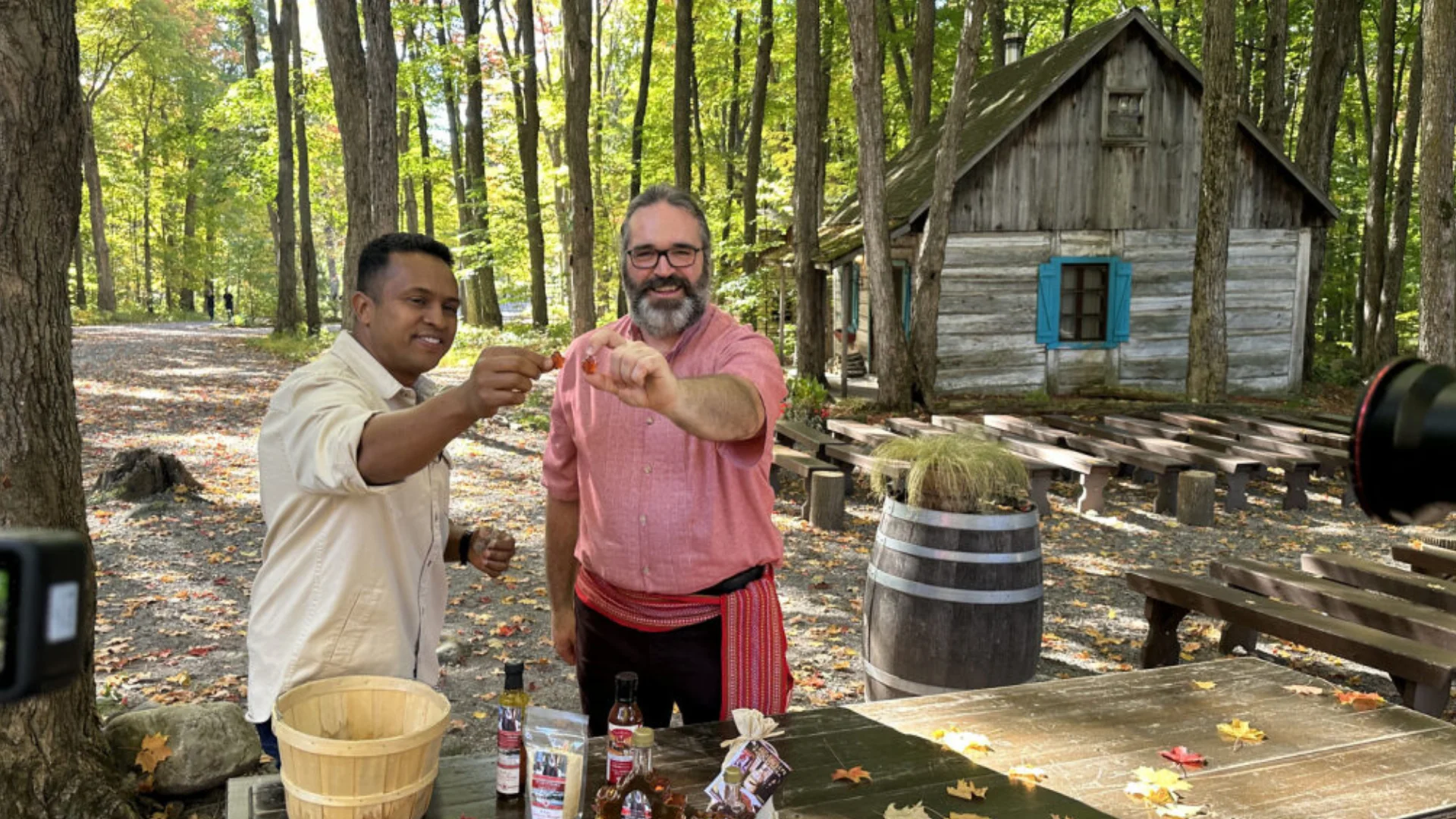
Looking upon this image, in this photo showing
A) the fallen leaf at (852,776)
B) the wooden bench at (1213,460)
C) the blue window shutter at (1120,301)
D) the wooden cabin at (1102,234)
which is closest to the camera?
the fallen leaf at (852,776)

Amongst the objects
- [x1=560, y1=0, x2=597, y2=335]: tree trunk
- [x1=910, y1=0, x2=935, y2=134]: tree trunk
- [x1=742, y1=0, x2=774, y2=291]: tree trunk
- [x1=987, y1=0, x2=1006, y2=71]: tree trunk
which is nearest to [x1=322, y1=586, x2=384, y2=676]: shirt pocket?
[x1=560, y1=0, x2=597, y2=335]: tree trunk

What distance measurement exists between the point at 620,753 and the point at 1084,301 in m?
17.0

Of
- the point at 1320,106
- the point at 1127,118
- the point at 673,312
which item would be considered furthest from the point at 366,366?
the point at 1320,106

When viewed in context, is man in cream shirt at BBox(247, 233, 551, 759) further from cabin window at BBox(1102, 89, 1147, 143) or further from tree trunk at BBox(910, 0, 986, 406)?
cabin window at BBox(1102, 89, 1147, 143)

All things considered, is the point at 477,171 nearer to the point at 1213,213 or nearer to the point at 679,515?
the point at 1213,213

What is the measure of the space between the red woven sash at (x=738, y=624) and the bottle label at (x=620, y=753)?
0.73 m

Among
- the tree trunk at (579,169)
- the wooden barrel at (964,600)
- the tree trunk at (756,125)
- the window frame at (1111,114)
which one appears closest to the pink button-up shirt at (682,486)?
the wooden barrel at (964,600)

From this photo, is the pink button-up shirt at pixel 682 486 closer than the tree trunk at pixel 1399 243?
Yes

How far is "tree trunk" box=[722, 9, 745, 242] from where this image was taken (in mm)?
27078

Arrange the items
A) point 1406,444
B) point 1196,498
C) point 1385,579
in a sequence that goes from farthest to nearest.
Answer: point 1196,498, point 1385,579, point 1406,444

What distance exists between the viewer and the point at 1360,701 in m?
3.36

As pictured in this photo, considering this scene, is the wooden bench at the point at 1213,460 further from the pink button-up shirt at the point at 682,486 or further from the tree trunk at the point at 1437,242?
the pink button-up shirt at the point at 682,486

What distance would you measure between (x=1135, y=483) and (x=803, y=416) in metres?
4.01

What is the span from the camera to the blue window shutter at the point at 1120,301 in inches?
679
